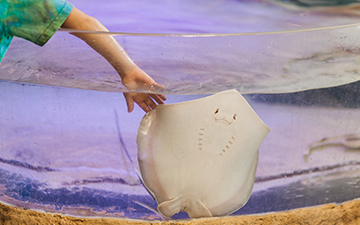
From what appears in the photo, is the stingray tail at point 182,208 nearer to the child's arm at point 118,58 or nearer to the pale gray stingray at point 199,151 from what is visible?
the pale gray stingray at point 199,151

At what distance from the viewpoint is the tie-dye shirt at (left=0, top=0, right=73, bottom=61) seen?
1.40 feet

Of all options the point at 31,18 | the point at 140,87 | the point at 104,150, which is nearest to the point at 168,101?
the point at 140,87

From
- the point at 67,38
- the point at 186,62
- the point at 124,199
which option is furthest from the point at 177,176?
the point at 67,38

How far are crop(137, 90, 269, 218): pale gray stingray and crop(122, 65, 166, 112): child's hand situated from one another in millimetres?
26

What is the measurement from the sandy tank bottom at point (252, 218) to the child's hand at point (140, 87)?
10.8 inches

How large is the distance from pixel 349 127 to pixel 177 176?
43 centimetres

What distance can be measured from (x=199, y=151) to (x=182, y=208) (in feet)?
0.46

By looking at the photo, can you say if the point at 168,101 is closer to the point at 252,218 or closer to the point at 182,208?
the point at 182,208

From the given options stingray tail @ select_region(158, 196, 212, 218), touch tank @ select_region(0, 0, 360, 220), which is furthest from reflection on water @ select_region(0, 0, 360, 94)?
stingray tail @ select_region(158, 196, 212, 218)

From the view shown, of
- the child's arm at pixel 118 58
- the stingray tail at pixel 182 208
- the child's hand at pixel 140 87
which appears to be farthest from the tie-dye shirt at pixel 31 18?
the stingray tail at pixel 182 208

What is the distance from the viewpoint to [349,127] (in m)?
0.68

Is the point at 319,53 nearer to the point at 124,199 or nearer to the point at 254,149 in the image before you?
the point at 254,149

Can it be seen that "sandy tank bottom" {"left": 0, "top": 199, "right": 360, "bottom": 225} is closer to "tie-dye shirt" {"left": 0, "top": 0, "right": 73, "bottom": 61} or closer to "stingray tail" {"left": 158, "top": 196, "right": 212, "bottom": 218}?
"stingray tail" {"left": 158, "top": 196, "right": 212, "bottom": 218}

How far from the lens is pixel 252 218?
0.68 m
